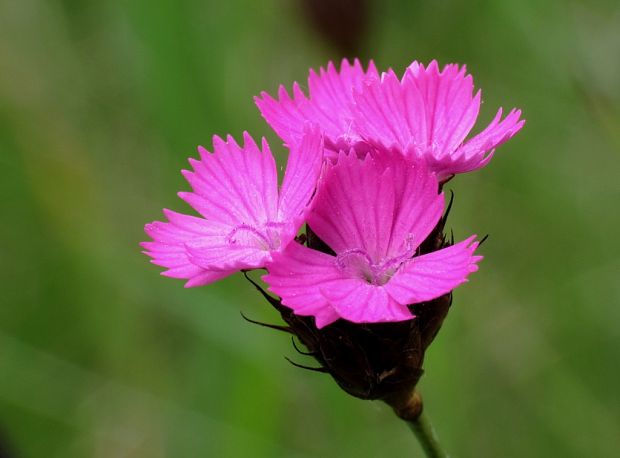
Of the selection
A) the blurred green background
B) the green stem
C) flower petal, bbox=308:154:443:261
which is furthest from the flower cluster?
the blurred green background

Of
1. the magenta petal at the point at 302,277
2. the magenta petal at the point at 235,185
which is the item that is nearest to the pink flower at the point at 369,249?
the magenta petal at the point at 302,277

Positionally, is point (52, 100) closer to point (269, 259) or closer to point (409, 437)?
point (409, 437)

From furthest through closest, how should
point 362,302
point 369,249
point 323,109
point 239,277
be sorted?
point 239,277, point 323,109, point 369,249, point 362,302

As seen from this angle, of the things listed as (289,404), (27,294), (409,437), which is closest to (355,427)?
(409,437)

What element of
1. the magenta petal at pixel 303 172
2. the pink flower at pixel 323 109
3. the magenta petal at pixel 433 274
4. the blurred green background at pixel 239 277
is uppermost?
the pink flower at pixel 323 109

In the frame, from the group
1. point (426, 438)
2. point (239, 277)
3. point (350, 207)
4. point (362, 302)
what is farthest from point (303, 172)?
point (239, 277)

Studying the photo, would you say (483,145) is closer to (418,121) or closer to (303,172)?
(418,121)

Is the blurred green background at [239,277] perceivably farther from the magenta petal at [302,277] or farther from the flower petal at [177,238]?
the magenta petal at [302,277]
